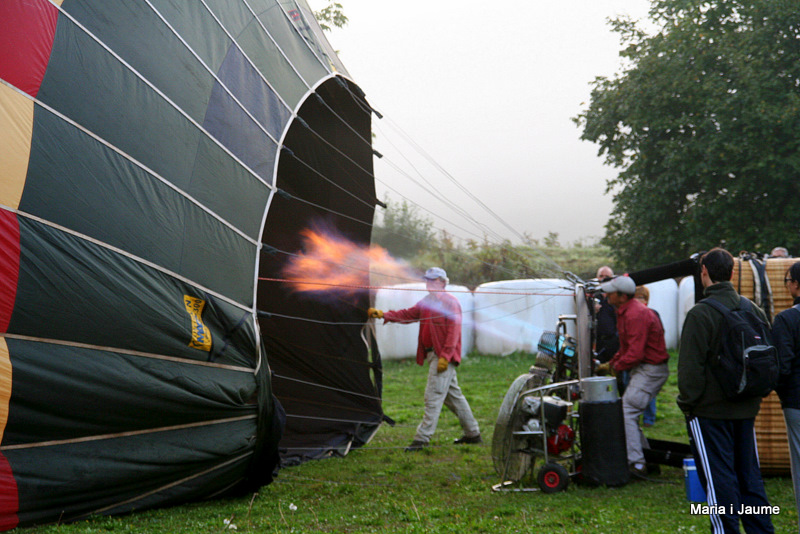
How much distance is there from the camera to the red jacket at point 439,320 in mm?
7324

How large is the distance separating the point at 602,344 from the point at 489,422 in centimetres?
160

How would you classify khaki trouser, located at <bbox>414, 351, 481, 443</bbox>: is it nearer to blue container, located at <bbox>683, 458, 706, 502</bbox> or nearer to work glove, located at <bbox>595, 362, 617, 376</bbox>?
work glove, located at <bbox>595, 362, 617, 376</bbox>

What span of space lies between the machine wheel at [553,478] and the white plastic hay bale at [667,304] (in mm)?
9234

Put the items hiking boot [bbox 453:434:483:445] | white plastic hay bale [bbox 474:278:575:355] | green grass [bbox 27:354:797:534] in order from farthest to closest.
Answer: white plastic hay bale [bbox 474:278:575:355] < hiking boot [bbox 453:434:483:445] < green grass [bbox 27:354:797:534]

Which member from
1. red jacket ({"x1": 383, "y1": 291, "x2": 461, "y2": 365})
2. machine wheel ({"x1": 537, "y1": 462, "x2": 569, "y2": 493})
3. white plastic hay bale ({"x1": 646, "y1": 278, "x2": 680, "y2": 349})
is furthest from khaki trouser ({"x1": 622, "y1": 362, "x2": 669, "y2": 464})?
white plastic hay bale ({"x1": 646, "y1": 278, "x2": 680, "y2": 349})

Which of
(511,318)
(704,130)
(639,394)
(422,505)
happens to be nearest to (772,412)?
(639,394)

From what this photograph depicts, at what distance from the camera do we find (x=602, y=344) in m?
7.90

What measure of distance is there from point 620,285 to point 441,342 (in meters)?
2.17

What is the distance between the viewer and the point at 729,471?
3.74 meters

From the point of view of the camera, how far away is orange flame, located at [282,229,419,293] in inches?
286

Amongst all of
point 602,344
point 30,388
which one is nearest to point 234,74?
point 30,388

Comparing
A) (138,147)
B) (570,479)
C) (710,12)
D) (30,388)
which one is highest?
(710,12)

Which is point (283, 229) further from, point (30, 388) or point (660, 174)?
point (660, 174)

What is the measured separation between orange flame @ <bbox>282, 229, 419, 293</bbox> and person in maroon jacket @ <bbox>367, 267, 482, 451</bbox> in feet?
1.05
